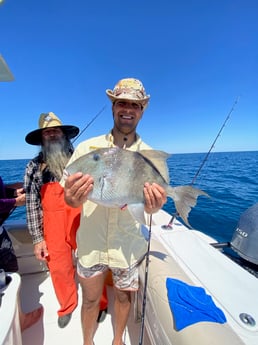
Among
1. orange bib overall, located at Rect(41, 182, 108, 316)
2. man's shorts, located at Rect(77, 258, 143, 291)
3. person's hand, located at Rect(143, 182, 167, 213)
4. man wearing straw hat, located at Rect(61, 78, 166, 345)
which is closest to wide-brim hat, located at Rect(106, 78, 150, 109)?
man wearing straw hat, located at Rect(61, 78, 166, 345)

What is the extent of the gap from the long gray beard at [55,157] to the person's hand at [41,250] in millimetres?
763

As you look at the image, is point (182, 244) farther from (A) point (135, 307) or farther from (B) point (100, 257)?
(B) point (100, 257)

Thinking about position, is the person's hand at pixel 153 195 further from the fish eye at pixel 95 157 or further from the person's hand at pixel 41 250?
the person's hand at pixel 41 250

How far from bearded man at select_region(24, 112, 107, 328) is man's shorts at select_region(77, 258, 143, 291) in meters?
0.65

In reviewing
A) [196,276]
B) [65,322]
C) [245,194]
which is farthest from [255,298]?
[245,194]

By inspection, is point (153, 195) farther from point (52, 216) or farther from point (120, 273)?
point (52, 216)

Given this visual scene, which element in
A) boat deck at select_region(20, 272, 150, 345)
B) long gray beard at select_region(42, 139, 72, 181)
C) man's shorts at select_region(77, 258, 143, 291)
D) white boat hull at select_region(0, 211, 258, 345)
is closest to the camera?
white boat hull at select_region(0, 211, 258, 345)

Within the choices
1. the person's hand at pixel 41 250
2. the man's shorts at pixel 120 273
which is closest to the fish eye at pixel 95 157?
the man's shorts at pixel 120 273

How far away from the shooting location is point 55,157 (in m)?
2.26

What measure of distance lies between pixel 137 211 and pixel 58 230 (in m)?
1.20

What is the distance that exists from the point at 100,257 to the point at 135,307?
42.8 inches

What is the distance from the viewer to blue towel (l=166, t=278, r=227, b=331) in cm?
125

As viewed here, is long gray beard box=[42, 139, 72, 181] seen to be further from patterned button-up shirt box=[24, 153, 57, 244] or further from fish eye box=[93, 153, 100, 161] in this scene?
fish eye box=[93, 153, 100, 161]

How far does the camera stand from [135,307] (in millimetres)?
2207
